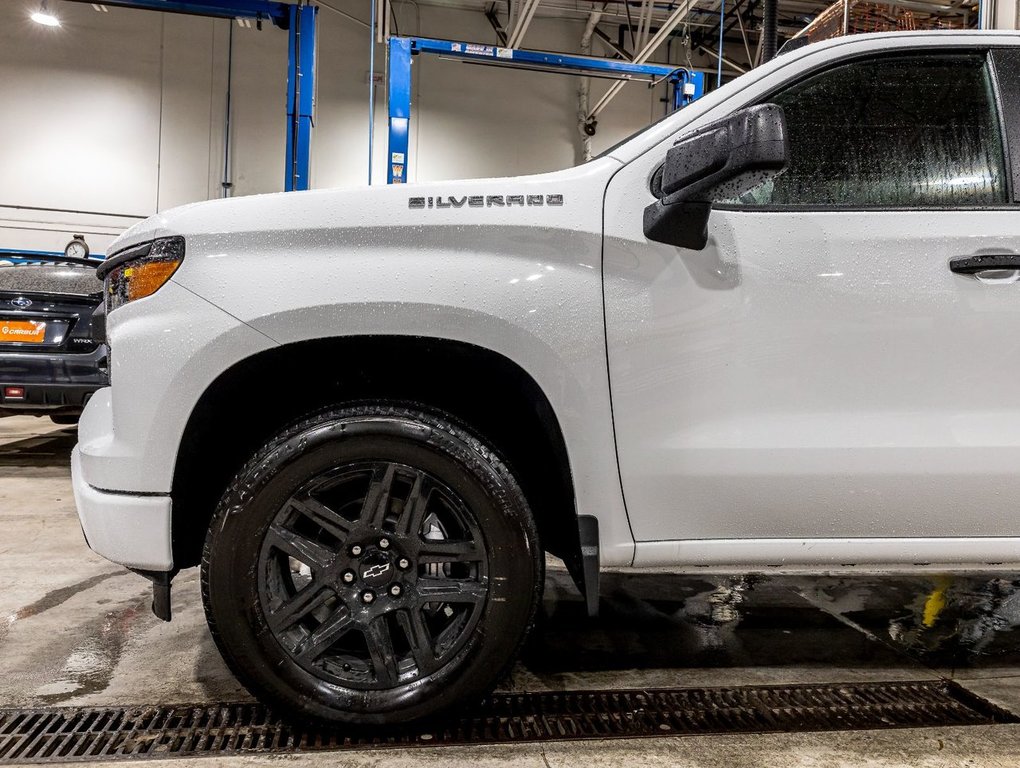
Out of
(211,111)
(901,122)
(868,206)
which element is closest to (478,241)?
(868,206)

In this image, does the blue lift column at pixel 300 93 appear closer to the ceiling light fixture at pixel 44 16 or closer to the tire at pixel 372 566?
the tire at pixel 372 566

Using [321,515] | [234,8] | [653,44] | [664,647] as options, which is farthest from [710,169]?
[653,44]

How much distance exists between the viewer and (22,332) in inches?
178

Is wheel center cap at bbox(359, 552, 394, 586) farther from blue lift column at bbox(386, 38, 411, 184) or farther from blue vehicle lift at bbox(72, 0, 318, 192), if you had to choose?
blue lift column at bbox(386, 38, 411, 184)

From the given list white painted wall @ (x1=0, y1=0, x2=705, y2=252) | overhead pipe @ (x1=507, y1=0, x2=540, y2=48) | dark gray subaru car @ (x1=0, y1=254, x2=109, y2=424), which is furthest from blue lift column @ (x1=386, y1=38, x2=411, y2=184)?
white painted wall @ (x1=0, y1=0, x2=705, y2=252)

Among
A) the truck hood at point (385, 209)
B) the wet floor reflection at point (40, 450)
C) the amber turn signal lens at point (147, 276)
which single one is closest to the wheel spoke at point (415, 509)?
the truck hood at point (385, 209)

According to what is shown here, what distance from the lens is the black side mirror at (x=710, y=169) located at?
144 centimetres

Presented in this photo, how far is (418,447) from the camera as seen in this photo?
5.59 feet

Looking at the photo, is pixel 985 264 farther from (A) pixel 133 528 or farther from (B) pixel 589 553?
(A) pixel 133 528

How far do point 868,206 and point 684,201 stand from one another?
54 centimetres

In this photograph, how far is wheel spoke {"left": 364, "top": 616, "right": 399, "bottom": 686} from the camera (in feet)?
5.71

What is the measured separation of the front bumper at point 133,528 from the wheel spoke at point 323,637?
37 centimetres

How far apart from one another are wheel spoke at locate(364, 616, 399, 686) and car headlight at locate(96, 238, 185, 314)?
0.95 m

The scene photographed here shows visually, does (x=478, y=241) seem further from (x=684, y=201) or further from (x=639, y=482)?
(x=639, y=482)
